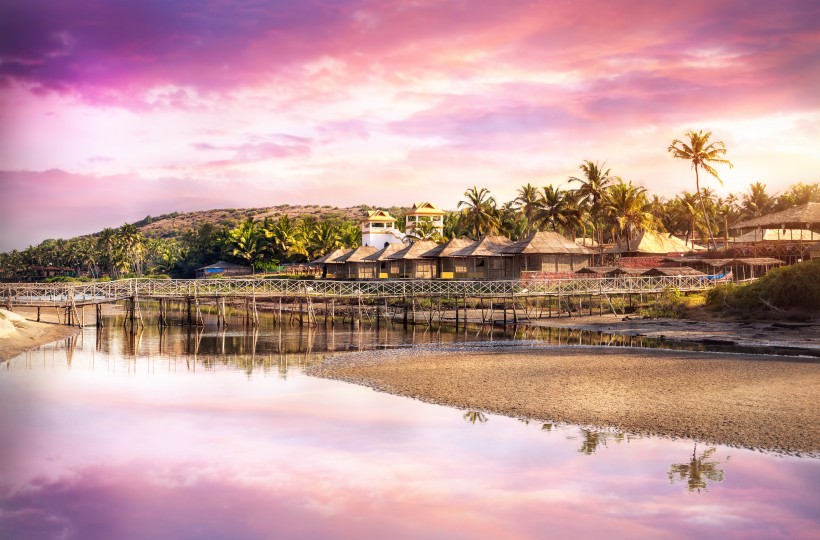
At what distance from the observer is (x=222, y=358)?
35562 mm

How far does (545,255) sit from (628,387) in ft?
128

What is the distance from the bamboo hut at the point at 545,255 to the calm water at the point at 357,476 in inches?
1563

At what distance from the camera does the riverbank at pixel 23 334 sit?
36.5m

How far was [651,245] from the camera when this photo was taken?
71.4 m

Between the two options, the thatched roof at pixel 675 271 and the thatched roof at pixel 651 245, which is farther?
the thatched roof at pixel 651 245

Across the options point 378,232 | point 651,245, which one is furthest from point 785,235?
point 378,232

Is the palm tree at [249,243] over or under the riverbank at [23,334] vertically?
over

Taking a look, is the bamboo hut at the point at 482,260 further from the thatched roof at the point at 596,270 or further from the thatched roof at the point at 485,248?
the thatched roof at the point at 596,270

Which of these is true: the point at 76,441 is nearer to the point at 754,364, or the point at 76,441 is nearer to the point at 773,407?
the point at 773,407

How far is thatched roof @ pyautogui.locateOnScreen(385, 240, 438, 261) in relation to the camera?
3000 inches

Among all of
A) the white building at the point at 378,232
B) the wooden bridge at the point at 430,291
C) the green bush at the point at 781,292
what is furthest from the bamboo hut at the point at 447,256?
the white building at the point at 378,232

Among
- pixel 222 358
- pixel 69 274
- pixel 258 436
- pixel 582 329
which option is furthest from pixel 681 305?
pixel 69 274

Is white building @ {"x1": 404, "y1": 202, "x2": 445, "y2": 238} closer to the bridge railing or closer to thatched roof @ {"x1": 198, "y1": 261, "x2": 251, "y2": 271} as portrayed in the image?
thatched roof @ {"x1": 198, "y1": 261, "x2": 251, "y2": 271}

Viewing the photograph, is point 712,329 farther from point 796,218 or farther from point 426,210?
point 426,210
